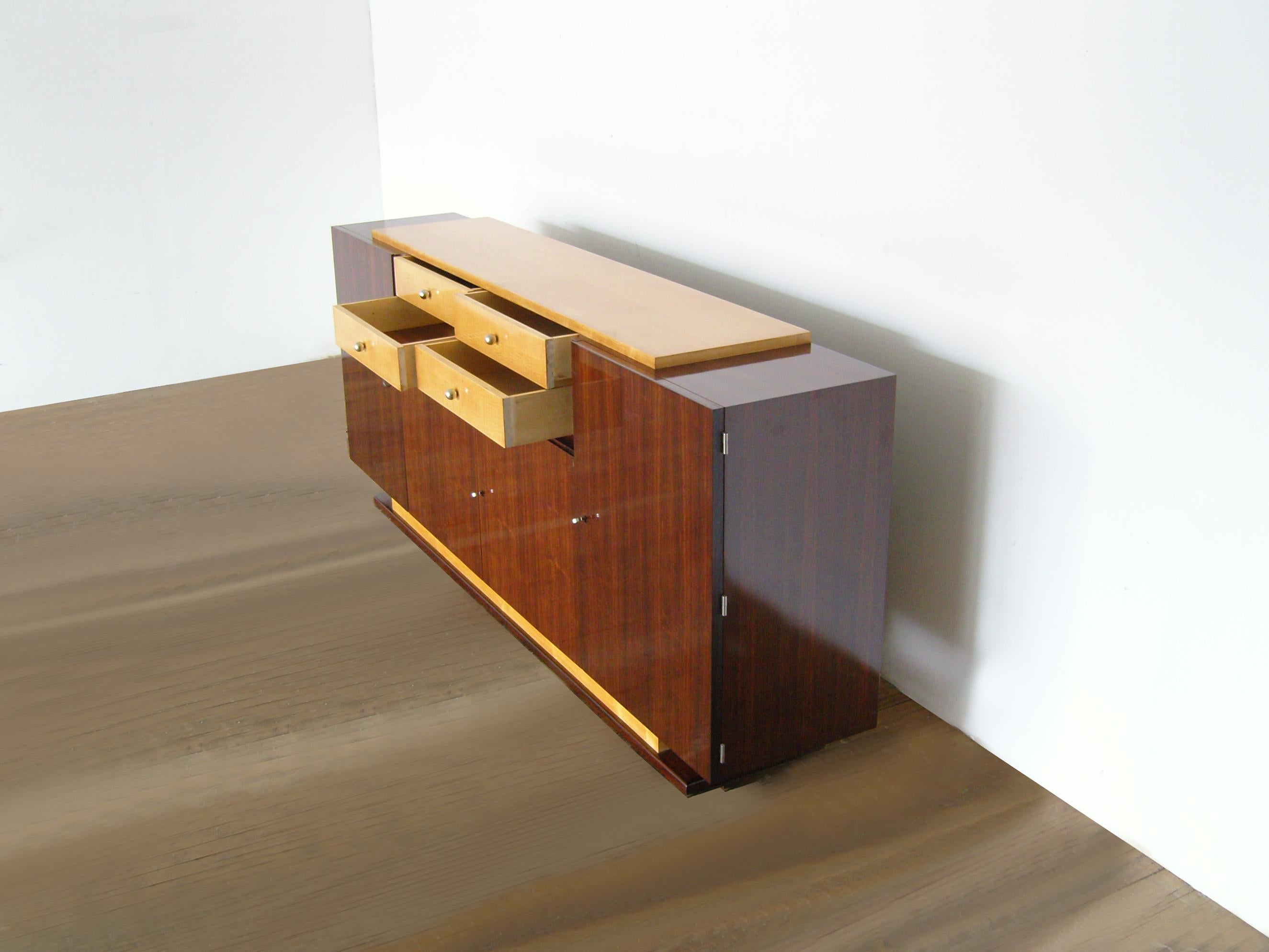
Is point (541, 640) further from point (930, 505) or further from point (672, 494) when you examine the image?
point (930, 505)

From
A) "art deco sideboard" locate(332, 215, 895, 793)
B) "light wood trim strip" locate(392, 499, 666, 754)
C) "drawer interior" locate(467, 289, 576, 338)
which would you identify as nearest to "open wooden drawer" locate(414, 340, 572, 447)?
"art deco sideboard" locate(332, 215, 895, 793)

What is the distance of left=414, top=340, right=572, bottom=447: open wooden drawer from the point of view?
6.89ft

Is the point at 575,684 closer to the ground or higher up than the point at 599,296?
closer to the ground

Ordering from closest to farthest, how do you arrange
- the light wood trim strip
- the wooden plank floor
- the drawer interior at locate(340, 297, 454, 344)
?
the wooden plank floor
the light wood trim strip
the drawer interior at locate(340, 297, 454, 344)

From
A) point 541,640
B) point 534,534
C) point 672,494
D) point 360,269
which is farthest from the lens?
point 360,269

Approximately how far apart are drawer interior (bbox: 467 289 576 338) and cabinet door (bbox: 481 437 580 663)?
0.80ft

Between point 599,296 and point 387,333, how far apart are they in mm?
723

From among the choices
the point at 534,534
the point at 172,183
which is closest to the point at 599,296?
the point at 534,534

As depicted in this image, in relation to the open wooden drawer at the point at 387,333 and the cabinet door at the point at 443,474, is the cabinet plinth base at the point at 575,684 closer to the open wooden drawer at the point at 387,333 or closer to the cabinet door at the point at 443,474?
the cabinet door at the point at 443,474

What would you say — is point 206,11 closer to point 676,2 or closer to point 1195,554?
point 676,2

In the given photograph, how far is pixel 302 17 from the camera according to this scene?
4.32 metres

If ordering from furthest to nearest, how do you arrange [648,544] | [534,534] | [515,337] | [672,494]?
[534,534] → [515,337] → [648,544] → [672,494]

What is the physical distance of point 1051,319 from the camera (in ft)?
6.32

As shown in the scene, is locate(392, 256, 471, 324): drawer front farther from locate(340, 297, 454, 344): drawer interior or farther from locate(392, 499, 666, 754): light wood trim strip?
locate(392, 499, 666, 754): light wood trim strip
